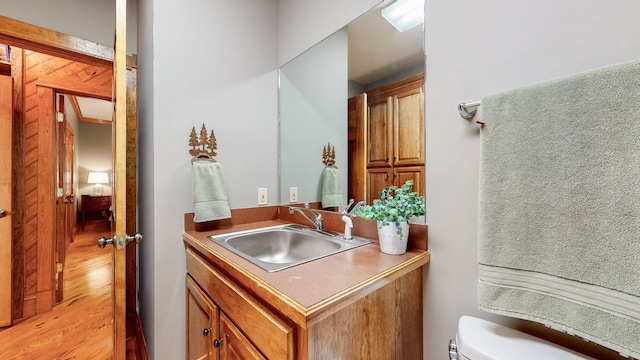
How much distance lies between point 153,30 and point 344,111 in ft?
3.51

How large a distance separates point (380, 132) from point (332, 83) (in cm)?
49

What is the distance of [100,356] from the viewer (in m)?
1.57

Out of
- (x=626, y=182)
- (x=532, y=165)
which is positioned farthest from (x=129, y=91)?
(x=626, y=182)

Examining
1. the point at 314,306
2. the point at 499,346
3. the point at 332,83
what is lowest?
the point at 499,346

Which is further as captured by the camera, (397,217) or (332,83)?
(332,83)

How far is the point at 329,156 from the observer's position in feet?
4.91

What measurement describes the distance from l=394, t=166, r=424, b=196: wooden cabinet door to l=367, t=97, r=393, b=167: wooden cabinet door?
74 mm

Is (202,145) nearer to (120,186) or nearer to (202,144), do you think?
(202,144)

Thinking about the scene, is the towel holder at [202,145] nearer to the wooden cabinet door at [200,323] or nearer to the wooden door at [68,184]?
the wooden cabinet door at [200,323]

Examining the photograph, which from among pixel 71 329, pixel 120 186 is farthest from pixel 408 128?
pixel 71 329

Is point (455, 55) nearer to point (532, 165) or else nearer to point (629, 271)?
point (532, 165)

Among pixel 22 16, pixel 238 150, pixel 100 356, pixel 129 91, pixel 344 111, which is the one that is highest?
pixel 22 16

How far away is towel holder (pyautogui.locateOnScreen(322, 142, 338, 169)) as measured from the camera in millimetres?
1468

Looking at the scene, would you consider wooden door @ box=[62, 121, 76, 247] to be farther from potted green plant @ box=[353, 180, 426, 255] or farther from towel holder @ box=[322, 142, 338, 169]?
potted green plant @ box=[353, 180, 426, 255]
